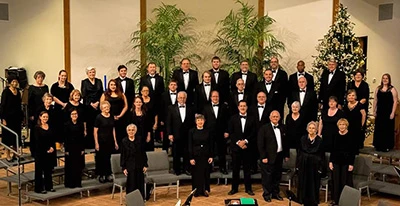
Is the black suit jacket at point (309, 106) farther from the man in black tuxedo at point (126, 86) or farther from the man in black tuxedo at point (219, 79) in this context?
the man in black tuxedo at point (126, 86)

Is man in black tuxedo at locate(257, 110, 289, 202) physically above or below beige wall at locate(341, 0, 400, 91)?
below

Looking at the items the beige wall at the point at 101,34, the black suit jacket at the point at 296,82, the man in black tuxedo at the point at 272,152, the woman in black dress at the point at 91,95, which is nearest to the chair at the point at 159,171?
the woman in black dress at the point at 91,95

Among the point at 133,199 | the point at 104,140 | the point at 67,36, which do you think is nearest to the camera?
the point at 133,199

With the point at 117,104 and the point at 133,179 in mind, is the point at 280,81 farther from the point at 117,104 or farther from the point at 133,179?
the point at 133,179

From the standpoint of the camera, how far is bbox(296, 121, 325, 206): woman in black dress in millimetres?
8484

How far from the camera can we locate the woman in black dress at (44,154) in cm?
862

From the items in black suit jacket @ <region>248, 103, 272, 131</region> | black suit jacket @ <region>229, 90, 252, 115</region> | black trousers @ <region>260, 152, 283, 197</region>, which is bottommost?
black trousers @ <region>260, 152, 283, 197</region>

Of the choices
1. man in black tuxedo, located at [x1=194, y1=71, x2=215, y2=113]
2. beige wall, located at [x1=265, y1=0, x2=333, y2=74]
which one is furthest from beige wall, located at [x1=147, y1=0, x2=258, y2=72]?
man in black tuxedo, located at [x1=194, y1=71, x2=215, y2=113]

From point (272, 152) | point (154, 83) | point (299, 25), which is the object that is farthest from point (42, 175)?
point (299, 25)

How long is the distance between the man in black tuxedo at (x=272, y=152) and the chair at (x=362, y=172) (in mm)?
1282

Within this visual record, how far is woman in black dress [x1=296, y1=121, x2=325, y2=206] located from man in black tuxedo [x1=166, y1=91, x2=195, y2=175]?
2182 mm

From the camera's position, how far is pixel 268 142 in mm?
8992

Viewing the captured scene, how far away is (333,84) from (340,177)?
229cm

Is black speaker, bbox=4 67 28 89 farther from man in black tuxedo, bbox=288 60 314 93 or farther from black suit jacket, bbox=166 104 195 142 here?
man in black tuxedo, bbox=288 60 314 93
